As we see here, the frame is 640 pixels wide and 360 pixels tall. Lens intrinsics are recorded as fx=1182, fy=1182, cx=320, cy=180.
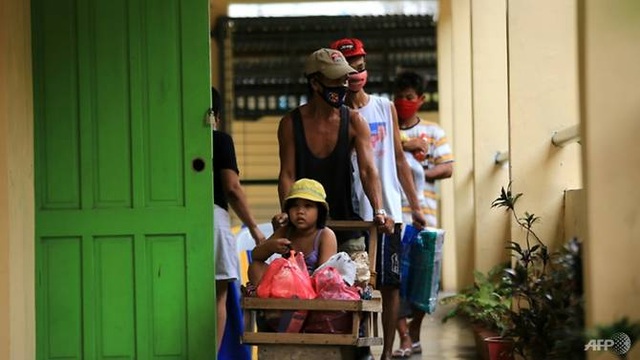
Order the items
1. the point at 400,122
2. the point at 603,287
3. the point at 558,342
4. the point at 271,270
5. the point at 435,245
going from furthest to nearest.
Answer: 1. the point at 400,122
2. the point at 435,245
3. the point at 271,270
4. the point at 558,342
5. the point at 603,287

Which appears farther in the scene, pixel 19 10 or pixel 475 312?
pixel 475 312

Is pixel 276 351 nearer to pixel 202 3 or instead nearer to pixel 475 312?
pixel 202 3

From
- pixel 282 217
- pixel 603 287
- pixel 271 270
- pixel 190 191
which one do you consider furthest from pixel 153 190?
pixel 603 287

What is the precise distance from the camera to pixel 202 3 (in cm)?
663

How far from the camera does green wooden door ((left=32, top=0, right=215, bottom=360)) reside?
658cm

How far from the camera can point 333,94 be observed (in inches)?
253

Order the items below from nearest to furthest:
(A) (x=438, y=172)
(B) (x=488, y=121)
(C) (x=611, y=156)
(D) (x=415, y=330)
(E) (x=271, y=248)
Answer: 1. (C) (x=611, y=156)
2. (E) (x=271, y=248)
3. (D) (x=415, y=330)
4. (A) (x=438, y=172)
5. (B) (x=488, y=121)

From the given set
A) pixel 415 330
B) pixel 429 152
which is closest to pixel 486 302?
pixel 415 330

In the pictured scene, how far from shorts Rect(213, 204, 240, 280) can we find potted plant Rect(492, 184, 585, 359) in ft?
6.76

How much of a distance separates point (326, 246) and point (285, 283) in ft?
1.96

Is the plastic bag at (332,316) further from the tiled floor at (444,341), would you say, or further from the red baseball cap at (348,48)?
the tiled floor at (444,341)

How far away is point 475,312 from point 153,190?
3.02 meters

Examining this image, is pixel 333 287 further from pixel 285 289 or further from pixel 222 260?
pixel 222 260

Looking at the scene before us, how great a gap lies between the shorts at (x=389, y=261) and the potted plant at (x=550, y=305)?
1.00 metres
